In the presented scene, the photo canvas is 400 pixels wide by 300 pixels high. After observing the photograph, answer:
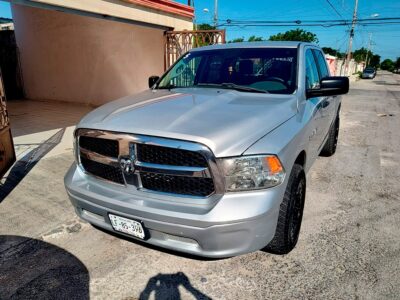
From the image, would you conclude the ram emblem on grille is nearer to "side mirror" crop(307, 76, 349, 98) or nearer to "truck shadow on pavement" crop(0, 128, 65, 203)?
"side mirror" crop(307, 76, 349, 98)

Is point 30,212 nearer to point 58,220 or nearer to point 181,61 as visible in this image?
point 58,220

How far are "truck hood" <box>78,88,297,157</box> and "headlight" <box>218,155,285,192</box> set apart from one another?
0.07m

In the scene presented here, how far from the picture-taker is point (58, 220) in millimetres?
3303

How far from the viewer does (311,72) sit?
3.61 m

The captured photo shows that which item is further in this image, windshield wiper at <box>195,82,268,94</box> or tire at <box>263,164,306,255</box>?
windshield wiper at <box>195,82,268,94</box>

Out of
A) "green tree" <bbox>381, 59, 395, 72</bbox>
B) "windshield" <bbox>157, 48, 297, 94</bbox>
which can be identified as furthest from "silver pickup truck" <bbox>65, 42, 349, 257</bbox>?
"green tree" <bbox>381, 59, 395, 72</bbox>

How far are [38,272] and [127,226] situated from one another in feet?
3.01

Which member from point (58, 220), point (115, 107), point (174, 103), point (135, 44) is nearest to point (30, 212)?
point (58, 220)

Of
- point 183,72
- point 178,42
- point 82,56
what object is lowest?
point 183,72

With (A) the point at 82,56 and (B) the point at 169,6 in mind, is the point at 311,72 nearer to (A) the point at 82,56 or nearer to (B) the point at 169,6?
(B) the point at 169,6

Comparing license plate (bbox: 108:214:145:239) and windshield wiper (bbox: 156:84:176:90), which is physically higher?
windshield wiper (bbox: 156:84:176:90)

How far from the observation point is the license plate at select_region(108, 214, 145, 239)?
7.23 feet


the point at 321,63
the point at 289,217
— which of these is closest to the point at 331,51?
the point at 321,63

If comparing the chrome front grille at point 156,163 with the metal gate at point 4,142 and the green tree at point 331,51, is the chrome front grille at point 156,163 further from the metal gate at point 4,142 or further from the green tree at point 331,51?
the green tree at point 331,51
